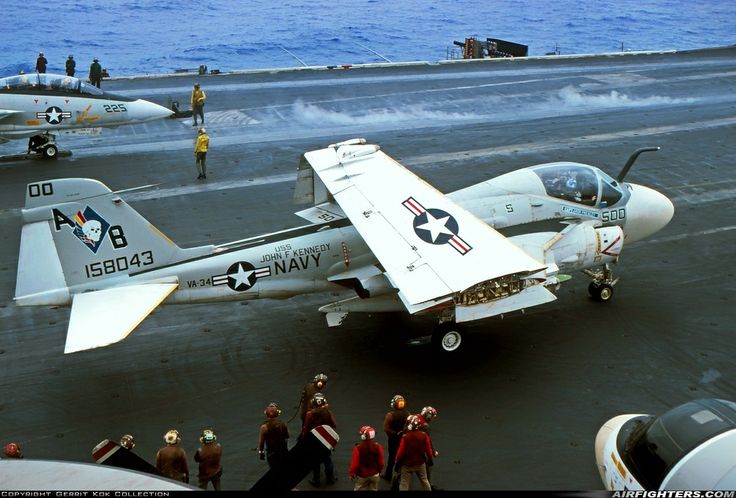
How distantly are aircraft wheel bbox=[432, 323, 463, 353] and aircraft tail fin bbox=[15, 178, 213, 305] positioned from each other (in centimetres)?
536

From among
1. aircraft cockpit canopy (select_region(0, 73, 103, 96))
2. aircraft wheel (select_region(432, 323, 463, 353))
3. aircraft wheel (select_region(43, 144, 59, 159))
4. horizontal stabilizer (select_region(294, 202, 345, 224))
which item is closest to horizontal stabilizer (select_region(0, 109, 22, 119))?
aircraft cockpit canopy (select_region(0, 73, 103, 96))

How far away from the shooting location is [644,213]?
19016mm

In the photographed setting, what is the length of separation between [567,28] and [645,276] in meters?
96.3

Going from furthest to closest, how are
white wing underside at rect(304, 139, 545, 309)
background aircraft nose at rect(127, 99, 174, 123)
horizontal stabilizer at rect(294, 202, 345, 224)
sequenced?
background aircraft nose at rect(127, 99, 174, 123)
horizontal stabilizer at rect(294, 202, 345, 224)
white wing underside at rect(304, 139, 545, 309)

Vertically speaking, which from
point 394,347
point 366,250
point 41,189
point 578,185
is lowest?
point 394,347

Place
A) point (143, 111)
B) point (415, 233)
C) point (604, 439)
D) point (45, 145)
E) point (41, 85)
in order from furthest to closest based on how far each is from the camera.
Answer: point (143, 111)
point (45, 145)
point (41, 85)
point (415, 233)
point (604, 439)

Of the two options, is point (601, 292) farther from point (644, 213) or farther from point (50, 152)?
point (50, 152)

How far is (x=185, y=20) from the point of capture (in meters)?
112

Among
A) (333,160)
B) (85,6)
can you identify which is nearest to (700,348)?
(333,160)

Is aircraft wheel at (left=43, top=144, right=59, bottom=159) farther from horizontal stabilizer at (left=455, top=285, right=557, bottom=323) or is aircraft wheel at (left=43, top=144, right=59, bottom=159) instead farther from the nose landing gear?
horizontal stabilizer at (left=455, top=285, right=557, bottom=323)

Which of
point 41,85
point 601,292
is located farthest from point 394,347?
point 41,85

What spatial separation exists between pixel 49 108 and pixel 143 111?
136 inches

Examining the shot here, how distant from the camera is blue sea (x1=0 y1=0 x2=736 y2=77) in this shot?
288ft

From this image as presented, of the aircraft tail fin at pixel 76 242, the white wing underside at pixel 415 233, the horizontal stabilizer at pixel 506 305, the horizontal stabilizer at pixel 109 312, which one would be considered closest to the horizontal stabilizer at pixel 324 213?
the white wing underside at pixel 415 233
